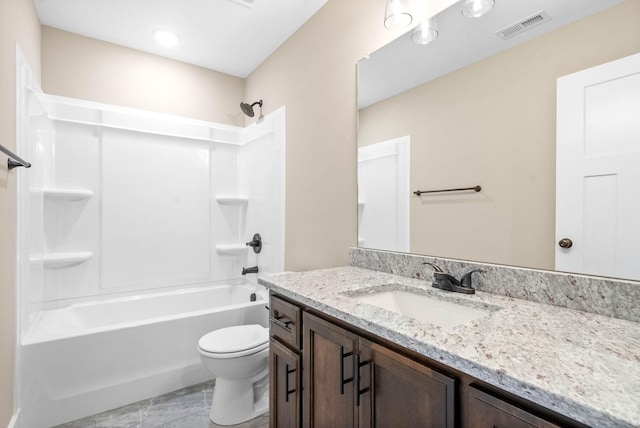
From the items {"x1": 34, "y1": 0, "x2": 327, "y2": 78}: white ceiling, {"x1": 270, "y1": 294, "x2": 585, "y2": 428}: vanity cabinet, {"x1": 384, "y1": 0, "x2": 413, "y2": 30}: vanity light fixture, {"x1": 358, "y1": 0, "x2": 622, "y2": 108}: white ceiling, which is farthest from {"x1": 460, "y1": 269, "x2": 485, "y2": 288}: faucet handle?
{"x1": 34, "y1": 0, "x2": 327, "y2": 78}: white ceiling

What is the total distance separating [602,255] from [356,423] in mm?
915

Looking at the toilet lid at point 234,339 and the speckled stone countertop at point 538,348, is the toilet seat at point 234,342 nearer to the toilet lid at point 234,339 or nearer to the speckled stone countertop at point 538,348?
the toilet lid at point 234,339

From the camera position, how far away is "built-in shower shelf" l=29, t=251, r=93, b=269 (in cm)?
238

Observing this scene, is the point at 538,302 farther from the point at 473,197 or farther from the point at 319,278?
the point at 319,278

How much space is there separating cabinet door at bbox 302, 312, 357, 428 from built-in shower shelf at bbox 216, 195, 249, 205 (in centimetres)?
216

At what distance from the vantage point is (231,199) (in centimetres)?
316

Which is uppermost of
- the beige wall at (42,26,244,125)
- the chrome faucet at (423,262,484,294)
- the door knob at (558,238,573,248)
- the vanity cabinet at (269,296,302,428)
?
the beige wall at (42,26,244,125)

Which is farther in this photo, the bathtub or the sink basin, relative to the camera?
the bathtub

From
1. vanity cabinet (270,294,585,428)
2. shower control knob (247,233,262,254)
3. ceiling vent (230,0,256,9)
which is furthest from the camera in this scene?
shower control knob (247,233,262,254)

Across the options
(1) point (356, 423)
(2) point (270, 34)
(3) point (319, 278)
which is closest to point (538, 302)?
(1) point (356, 423)

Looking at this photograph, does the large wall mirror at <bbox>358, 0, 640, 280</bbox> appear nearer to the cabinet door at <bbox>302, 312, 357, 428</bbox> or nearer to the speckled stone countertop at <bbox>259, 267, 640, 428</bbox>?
the speckled stone countertop at <bbox>259, 267, 640, 428</bbox>

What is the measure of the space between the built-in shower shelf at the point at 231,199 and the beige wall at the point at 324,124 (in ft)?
2.83

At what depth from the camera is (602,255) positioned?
0.97 meters

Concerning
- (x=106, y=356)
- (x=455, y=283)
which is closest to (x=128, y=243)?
(x=106, y=356)
